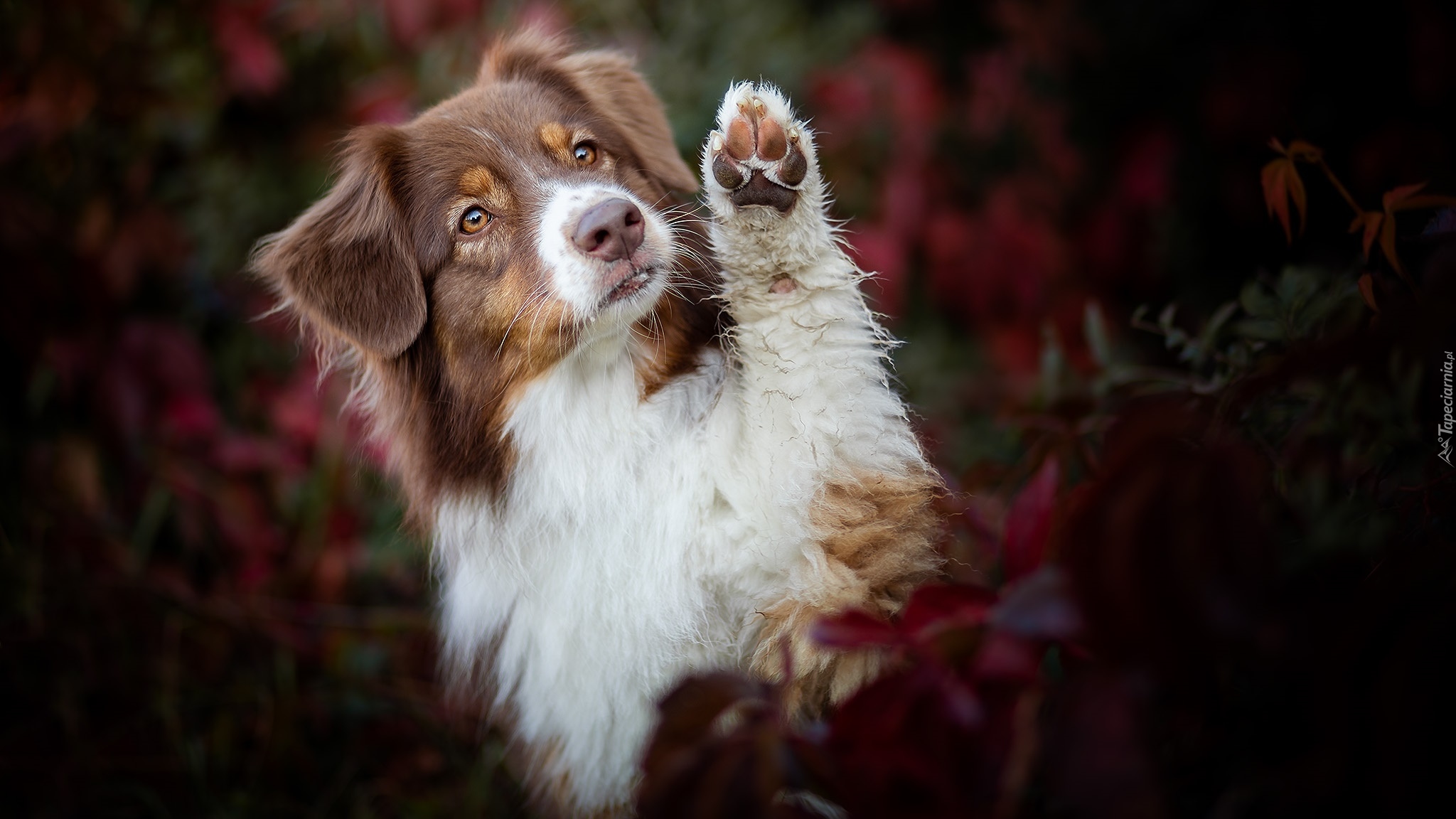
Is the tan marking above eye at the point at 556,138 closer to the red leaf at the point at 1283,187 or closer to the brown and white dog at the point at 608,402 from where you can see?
the brown and white dog at the point at 608,402

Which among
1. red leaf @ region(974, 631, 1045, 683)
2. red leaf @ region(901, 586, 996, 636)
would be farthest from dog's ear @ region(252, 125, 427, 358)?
red leaf @ region(974, 631, 1045, 683)

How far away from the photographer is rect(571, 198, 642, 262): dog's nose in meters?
1.93

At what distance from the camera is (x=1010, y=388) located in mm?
4457

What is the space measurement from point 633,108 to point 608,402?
3.14 feet

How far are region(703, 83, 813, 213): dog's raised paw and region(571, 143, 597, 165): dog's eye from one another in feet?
1.92

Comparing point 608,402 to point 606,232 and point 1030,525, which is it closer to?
point 606,232

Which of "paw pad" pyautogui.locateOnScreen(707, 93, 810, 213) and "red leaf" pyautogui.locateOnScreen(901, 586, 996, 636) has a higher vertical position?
"paw pad" pyautogui.locateOnScreen(707, 93, 810, 213)

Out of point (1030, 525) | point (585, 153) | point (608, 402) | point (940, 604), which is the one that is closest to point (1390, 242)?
point (1030, 525)

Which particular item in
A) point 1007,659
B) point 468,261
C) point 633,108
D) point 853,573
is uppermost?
point 633,108

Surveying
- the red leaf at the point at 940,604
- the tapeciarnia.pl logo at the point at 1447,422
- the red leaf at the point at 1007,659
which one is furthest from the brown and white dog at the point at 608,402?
the tapeciarnia.pl logo at the point at 1447,422

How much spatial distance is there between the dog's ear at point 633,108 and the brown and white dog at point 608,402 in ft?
0.25

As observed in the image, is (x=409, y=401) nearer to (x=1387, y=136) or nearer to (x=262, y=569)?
(x=262, y=569)

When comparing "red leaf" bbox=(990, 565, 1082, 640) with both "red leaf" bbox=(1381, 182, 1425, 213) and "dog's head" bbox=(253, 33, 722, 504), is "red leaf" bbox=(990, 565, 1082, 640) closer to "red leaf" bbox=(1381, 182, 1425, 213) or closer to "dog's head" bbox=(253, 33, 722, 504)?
"red leaf" bbox=(1381, 182, 1425, 213)

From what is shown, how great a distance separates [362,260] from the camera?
2150 millimetres
